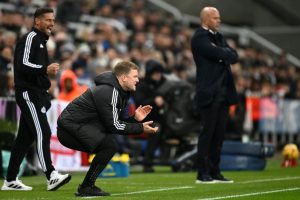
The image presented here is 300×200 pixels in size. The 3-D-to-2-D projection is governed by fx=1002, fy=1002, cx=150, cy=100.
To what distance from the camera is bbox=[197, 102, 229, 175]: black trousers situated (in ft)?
45.2

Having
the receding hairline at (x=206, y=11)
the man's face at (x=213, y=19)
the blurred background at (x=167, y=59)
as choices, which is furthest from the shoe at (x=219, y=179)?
the blurred background at (x=167, y=59)

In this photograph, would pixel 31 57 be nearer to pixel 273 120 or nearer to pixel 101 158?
pixel 101 158

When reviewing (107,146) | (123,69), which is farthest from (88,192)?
(123,69)

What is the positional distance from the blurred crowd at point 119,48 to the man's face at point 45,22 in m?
5.02

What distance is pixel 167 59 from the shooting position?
2603 cm

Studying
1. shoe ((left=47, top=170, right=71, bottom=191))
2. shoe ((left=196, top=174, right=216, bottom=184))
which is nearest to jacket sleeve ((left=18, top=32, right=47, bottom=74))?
shoe ((left=47, top=170, right=71, bottom=191))

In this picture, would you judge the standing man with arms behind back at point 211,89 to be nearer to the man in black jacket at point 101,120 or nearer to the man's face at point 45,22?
the man's face at point 45,22

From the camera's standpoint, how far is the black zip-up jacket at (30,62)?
12.2 metres

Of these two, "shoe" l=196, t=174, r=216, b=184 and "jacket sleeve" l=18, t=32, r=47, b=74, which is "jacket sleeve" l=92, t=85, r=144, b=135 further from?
"shoe" l=196, t=174, r=216, b=184

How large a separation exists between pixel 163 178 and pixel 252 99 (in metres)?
11.7

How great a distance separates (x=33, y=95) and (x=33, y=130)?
43 centimetres

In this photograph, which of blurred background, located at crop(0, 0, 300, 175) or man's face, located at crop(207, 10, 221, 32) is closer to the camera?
man's face, located at crop(207, 10, 221, 32)

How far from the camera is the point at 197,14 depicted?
35.1m

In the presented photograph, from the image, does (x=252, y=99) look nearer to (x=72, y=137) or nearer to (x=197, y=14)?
(x=197, y=14)
